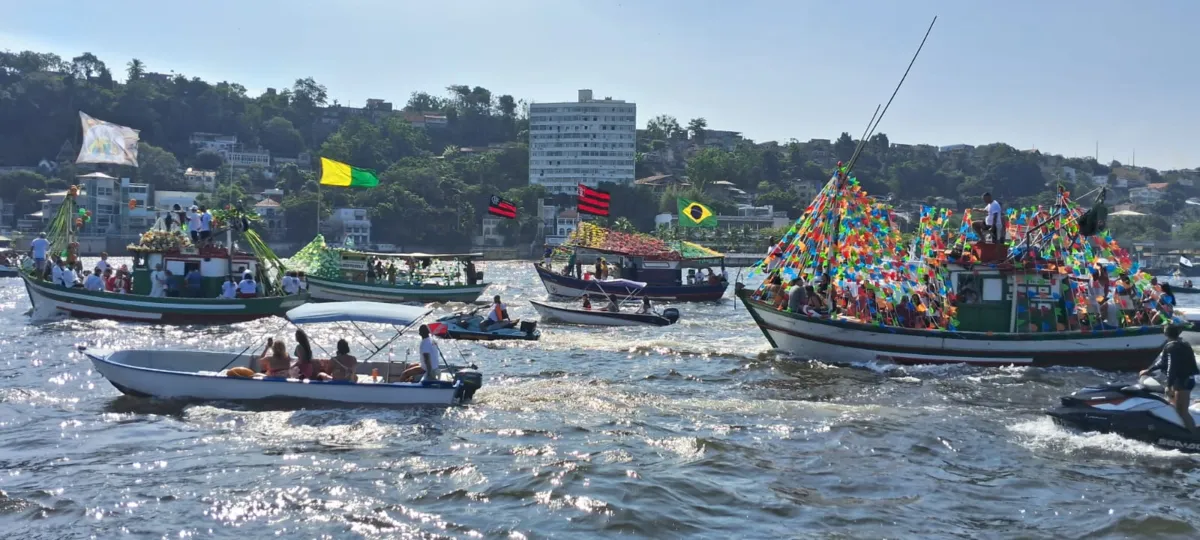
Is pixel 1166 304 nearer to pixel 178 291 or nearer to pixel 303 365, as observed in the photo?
pixel 303 365

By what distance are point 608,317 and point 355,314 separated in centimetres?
1883

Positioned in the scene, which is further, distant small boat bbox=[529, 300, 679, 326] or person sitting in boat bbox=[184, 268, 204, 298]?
distant small boat bbox=[529, 300, 679, 326]

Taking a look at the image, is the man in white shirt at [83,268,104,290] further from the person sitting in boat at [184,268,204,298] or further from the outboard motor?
the outboard motor

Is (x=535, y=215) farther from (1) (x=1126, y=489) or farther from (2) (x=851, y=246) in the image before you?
(1) (x=1126, y=489)

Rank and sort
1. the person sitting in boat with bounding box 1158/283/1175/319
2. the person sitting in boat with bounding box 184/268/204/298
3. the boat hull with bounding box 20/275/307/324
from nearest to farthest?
the person sitting in boat with bounding box 1158/283/1175/319, the boat hull with bounding box 20/275/307/324, the person sitting in boat with bounding box 184/268/204/298

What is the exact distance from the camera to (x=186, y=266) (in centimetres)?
3803

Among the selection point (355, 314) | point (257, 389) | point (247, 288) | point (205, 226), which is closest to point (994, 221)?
point (355, 314)

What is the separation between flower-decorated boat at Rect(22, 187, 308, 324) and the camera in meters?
36.7

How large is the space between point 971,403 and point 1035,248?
23.2 ft

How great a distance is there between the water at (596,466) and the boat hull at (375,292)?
2336 cm

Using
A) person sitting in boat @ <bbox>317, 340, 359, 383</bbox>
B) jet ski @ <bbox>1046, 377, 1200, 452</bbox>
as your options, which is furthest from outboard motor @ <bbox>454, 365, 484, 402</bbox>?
jet ski @ <bbox>1046, 377, 1200, 452</bbox>

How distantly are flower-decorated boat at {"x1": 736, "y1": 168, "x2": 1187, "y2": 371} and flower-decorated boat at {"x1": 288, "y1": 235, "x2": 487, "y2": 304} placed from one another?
2330 centimetres

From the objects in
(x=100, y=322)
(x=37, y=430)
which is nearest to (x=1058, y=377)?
(x=37, y=430)

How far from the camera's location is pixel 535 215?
529ft
